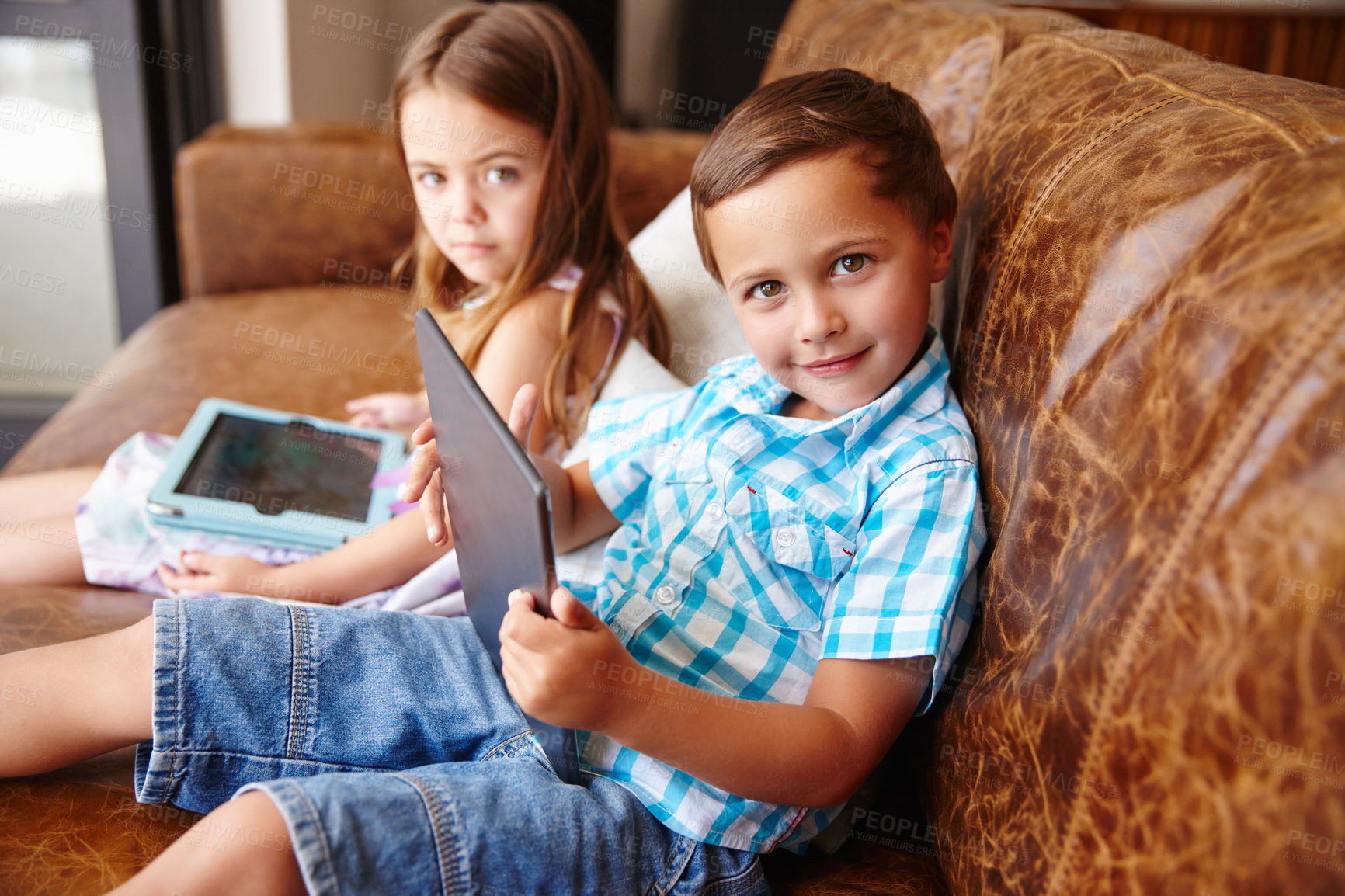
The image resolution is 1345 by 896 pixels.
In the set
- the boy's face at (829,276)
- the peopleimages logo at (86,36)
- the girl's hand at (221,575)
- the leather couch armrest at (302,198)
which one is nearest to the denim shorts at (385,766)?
the girl's hand at (221,575)

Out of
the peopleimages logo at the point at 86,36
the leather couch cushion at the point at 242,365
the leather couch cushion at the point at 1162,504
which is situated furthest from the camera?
the peopleimages logo at the point at 86,36

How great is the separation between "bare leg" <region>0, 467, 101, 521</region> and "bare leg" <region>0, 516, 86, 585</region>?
0.25 ft

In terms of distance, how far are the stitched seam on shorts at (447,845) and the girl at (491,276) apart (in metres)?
0.45

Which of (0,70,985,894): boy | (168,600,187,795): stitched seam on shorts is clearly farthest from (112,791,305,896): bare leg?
(168,600,187,795): stitched seam on shorts

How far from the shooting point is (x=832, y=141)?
2.53 feet

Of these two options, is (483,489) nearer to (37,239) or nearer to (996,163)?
(996,163)

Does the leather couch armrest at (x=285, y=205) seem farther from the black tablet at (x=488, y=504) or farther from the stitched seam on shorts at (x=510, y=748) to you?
the stitched seam on shorts at (x=510, y=748)

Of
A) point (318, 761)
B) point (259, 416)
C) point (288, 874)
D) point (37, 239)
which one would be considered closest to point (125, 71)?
point (37, 239)

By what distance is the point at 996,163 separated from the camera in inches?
34.2

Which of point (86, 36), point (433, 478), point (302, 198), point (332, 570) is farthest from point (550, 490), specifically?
point (86, 36)

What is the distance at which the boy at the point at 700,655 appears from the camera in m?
0.65

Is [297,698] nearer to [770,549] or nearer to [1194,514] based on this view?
[770,549]

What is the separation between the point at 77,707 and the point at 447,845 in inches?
14.7

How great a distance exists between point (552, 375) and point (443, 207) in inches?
11.0
